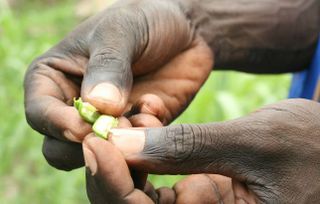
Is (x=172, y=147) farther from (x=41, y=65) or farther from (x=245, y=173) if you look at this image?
(x=41, y=65)

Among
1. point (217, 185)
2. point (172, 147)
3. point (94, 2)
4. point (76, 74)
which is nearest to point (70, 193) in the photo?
point (76, 74)

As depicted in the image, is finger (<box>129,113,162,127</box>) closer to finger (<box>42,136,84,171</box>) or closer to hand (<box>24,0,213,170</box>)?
hand (<box>24,0,213,170</box>)

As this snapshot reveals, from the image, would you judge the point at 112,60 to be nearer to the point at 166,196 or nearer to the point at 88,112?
the point at 88,112

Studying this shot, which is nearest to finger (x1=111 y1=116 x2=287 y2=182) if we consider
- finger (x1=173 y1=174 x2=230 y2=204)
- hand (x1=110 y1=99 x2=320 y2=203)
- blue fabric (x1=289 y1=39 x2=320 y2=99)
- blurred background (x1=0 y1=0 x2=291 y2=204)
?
hand (x1=110 y1=99 x2=320 y2=203)

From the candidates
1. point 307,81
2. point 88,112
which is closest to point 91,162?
point 88,112

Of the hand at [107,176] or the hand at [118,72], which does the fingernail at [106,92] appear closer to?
the hand at [118,72]
